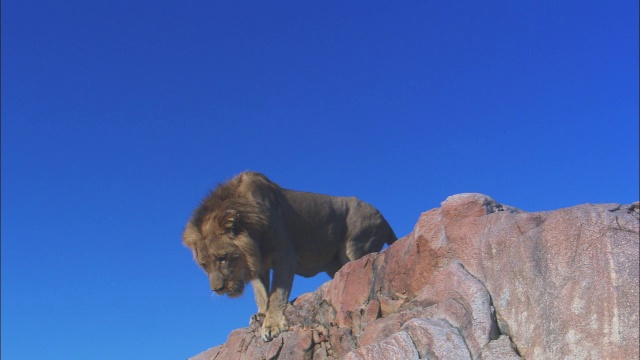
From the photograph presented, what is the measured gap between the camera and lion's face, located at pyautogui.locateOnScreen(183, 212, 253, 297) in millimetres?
10312

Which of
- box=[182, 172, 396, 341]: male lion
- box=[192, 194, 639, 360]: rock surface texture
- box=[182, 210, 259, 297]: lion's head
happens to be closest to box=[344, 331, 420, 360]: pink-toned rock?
box=[192, 194, 639, 360]: rock surface texture

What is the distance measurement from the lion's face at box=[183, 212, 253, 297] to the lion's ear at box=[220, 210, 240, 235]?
0.11 feet

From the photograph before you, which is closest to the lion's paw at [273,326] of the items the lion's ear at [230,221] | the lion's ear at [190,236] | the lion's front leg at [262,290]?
the lion's front leg at [262,290]

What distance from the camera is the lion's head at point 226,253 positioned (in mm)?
10305

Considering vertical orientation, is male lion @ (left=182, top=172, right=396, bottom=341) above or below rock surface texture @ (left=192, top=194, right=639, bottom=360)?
above

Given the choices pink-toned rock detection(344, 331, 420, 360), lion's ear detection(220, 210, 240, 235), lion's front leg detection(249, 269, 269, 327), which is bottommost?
pink-toned rock detection(344, 331, 420, 360)

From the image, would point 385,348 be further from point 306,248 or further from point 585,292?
point 306,248

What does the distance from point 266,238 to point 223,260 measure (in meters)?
0.76

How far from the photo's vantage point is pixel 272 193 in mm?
11281

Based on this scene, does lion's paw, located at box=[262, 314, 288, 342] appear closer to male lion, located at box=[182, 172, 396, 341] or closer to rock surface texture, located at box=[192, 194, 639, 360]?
male lion, located at box=[182, 172, 396, 341]

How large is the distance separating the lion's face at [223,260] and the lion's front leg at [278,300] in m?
0.49

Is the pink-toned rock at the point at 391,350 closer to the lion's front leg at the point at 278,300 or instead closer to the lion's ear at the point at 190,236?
the lion's front leg at the point at 278,300

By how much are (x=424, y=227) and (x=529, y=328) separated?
1854 millimetres

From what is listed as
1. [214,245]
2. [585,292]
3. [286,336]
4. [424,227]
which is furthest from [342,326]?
[585,292]
